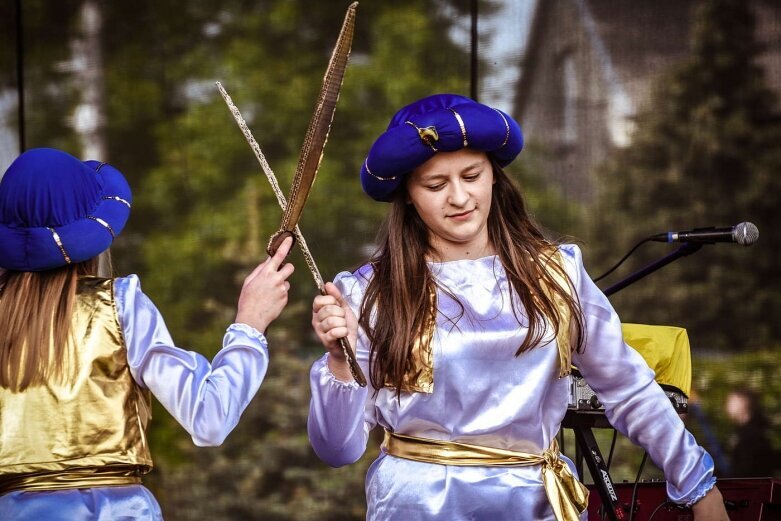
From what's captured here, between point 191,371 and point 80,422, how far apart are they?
0.25m

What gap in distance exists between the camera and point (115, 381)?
2.27 meters

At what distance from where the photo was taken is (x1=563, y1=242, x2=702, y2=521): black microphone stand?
314 centimetres

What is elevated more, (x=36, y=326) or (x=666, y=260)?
(x=666, y=260)

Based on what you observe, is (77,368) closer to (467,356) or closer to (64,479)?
(64,479)

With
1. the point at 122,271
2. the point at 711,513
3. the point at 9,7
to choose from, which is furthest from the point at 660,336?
the point at 9,7

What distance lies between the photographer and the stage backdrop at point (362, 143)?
15.1 ft

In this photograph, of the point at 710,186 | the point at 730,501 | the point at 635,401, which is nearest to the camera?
the point at 635,401

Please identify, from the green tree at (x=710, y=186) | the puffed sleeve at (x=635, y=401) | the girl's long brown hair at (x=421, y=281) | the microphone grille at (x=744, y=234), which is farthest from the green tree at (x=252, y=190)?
the puffed sleeve at (x=635, y=401)

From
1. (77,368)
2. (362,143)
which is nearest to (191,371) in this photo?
(77,368)

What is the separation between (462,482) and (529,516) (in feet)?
0.54

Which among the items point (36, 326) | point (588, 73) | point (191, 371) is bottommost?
point (191, 371)

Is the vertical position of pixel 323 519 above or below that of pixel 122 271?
below

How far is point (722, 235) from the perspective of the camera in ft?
9.95

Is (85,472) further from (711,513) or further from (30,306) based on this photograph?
(711,513)
